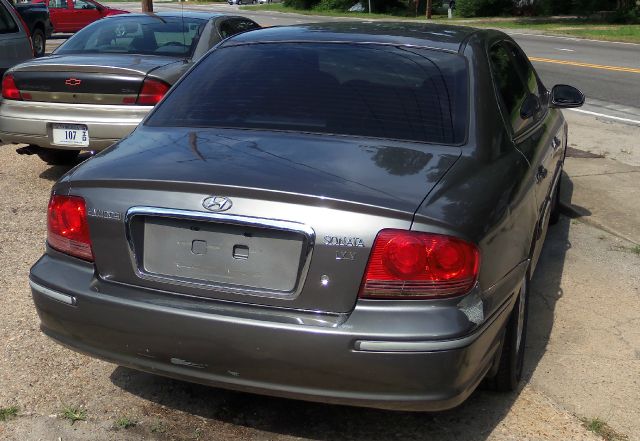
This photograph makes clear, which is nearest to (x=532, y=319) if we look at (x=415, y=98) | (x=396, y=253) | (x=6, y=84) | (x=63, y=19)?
(x=415, y=98)

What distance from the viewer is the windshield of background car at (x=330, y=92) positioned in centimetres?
376

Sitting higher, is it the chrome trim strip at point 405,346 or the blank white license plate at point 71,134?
the chrome trim strip at point 405,346

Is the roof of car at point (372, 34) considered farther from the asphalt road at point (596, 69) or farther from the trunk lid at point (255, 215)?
the asphalt road at point (596, 69)

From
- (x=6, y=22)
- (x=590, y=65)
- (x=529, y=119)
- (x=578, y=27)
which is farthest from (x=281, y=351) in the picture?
(x=578, y=27)

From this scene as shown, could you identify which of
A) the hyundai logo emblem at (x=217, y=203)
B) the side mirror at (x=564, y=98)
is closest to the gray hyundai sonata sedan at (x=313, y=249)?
the hyundai logo emblem at (x=217, y=203)

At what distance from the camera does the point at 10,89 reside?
7.21 meters

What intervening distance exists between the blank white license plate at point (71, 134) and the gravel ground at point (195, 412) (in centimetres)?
294

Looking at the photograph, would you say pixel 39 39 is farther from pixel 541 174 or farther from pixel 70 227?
pixel 70 227

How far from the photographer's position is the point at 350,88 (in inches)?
156

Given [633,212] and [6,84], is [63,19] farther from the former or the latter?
[633,212]

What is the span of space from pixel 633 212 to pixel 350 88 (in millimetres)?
3836

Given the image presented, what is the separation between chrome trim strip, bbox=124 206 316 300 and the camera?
2969 mm

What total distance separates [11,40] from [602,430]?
30.5 ft

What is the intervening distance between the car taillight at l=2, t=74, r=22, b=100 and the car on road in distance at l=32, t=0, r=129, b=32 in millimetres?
23441
